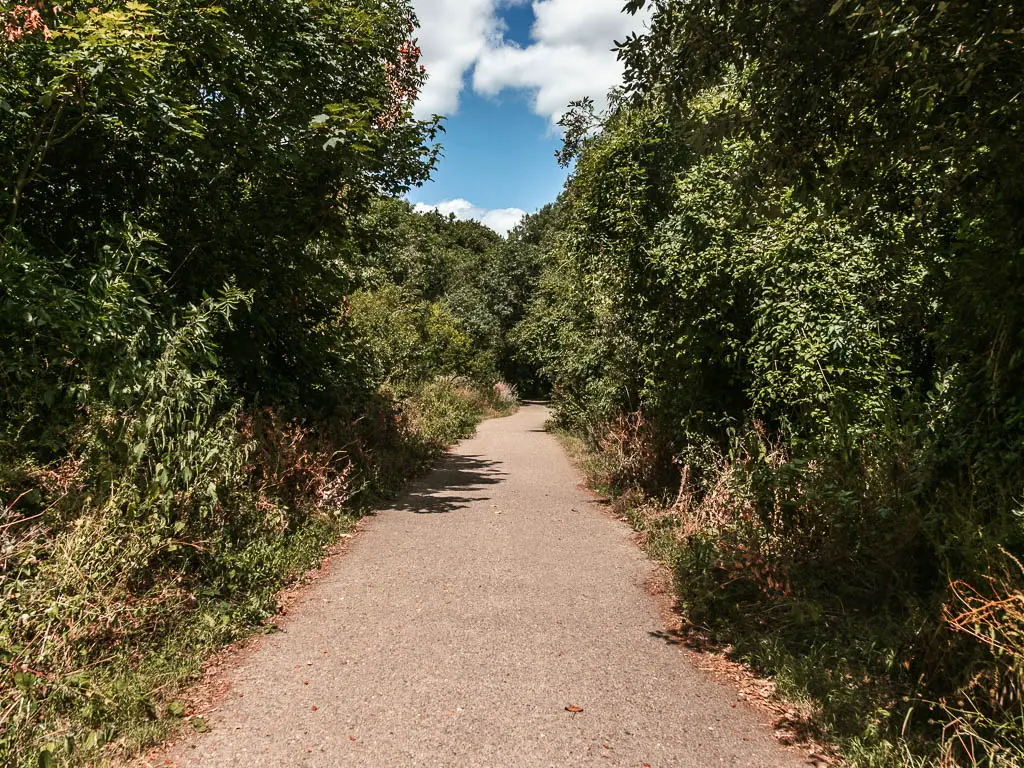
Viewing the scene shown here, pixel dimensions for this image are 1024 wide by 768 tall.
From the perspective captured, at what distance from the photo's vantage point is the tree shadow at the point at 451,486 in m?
10.2

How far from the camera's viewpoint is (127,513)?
15.6 feet

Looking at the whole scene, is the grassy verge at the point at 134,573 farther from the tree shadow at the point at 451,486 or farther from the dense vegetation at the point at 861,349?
the dense vegetation at the point at 861,349

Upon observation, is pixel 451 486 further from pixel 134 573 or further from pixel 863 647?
pixel 863 647

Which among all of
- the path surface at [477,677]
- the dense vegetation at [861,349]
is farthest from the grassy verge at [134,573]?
the dense vegetation at [861,349]

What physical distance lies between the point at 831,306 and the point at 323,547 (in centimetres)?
617

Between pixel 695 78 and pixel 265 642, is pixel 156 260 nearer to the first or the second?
pixel 265 642

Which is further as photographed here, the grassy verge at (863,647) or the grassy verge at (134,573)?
the grassy verge at (134,573)

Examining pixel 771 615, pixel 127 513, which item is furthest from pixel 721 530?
pixel 127 513

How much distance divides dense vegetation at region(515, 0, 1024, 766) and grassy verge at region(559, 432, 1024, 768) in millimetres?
20

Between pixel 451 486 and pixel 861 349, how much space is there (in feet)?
25.5

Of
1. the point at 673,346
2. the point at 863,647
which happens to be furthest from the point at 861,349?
the point at 863,647

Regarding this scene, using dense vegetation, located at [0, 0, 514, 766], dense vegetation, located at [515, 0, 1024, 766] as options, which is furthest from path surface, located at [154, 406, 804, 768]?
dense vegetation, located at [515, 0, 1024, 766]

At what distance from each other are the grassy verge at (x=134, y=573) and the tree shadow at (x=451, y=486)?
8.73 ft

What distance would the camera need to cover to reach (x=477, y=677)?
4.38 m
